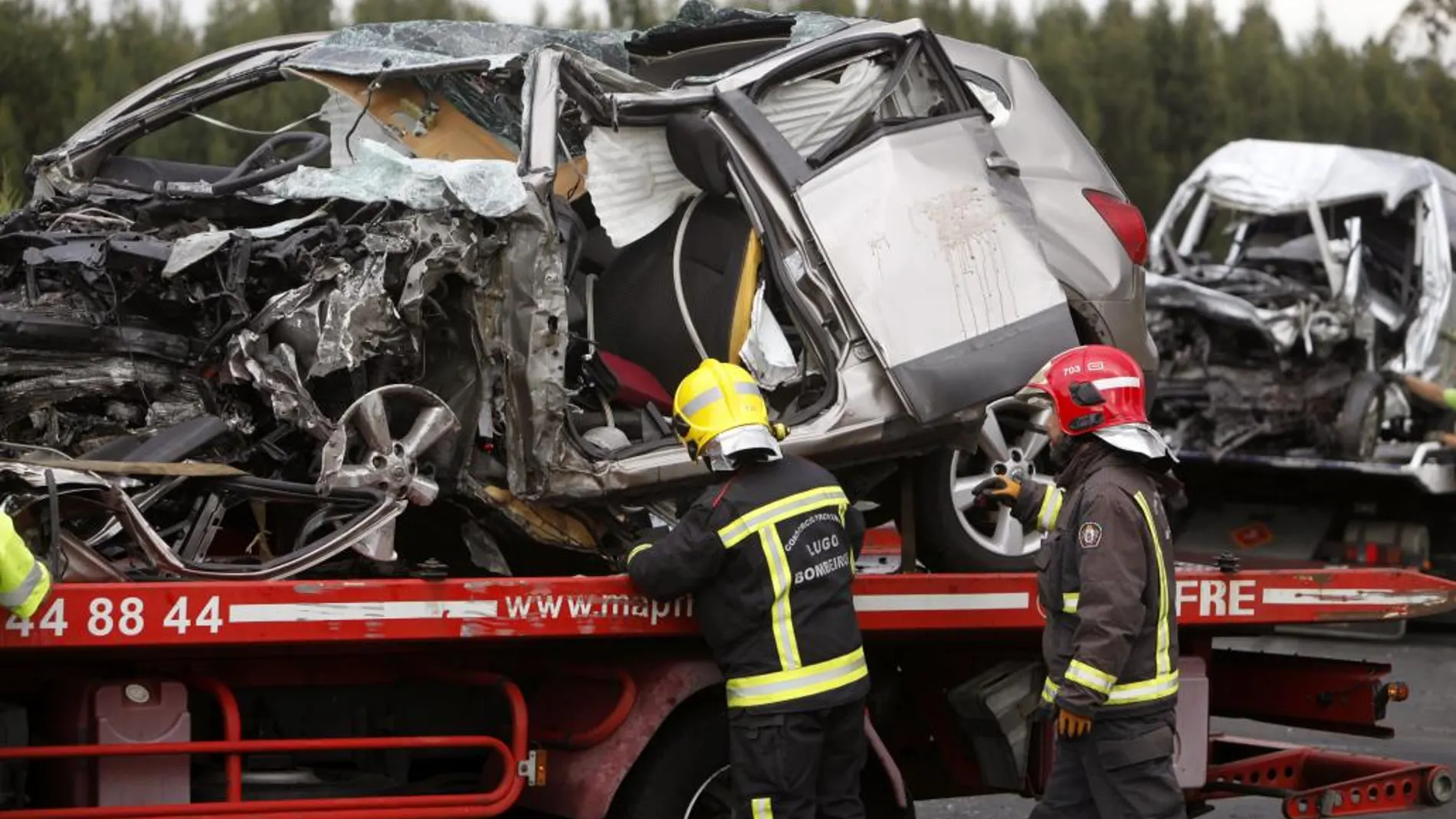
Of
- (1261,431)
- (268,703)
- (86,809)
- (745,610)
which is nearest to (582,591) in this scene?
(745,610)

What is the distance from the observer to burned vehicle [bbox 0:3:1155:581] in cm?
519

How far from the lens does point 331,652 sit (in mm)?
5270

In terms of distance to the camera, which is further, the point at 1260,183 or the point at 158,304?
the point at 1260,183

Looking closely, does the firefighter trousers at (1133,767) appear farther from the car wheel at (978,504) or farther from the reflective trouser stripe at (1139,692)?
the car wheel at (978,504)

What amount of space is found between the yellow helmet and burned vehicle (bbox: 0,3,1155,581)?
304 mm

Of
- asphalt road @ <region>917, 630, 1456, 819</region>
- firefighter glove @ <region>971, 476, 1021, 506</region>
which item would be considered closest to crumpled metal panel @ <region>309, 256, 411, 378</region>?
firefighter glove @ <region>971, 476, 1021, 506</region>

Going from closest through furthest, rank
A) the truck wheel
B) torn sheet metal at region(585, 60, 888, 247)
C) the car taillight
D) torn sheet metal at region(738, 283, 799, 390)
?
1. the truck wheel
2. torn sheet metal at region(738, 283, 799, 390)
3. torn sheet metal at region(585, 60, 888, 247)
4. the car taillight

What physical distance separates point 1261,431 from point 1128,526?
805cm

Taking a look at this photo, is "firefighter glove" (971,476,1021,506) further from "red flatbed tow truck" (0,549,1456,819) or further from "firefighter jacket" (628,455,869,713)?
"firefighter jacket" (628,455,869,713)

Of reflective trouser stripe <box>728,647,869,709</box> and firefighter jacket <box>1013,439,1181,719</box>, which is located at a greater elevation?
firefighter jacket <box>1013,439,1181,719</box>

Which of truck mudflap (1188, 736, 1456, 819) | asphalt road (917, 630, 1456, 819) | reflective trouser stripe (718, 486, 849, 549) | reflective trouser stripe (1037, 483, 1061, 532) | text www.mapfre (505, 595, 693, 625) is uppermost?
reflective trouser stripe (718, 486, 849, 549)

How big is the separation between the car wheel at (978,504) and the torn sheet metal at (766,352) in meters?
0.60

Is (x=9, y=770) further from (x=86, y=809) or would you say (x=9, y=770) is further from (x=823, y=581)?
(x=823, y=581)

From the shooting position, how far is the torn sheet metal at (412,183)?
5398 mm
